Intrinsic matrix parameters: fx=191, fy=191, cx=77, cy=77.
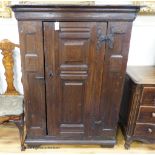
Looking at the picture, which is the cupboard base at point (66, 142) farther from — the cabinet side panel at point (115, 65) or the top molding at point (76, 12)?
the top molding at point (76, 12)

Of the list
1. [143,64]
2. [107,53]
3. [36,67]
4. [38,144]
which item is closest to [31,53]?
[36,67]

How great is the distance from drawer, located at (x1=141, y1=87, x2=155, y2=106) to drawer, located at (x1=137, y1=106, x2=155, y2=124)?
0.19ft

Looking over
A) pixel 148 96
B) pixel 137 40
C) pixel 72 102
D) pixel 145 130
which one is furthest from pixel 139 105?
pixel 137 40

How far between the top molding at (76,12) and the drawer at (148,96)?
2.03 ft

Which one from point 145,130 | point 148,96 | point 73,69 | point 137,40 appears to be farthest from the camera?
point 137,40

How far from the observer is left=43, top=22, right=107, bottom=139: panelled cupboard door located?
1.44 m

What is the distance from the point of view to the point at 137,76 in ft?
5.67

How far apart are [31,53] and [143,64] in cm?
124

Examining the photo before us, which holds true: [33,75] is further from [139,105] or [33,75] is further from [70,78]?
[139,105]

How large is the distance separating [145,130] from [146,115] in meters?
0.17

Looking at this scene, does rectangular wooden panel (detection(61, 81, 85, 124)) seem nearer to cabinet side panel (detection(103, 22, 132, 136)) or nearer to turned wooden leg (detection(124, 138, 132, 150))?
cabinet side panel (detection(103, 22, 132, 136))

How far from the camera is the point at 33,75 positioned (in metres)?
1.57

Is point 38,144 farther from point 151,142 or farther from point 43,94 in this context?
point 151,142

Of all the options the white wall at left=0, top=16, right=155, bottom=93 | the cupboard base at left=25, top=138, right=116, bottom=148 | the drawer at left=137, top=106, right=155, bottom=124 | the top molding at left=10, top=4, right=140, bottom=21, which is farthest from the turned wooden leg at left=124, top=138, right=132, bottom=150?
the top molding at left=10, top=4, right=140, bottom=21
